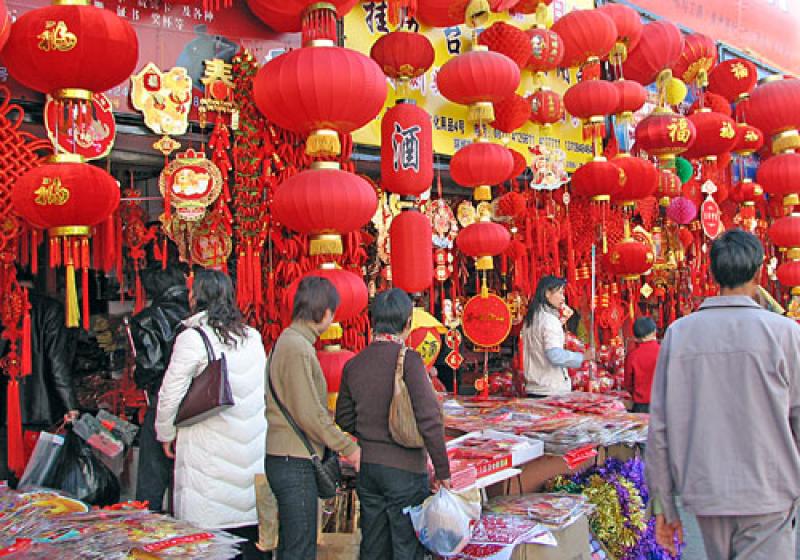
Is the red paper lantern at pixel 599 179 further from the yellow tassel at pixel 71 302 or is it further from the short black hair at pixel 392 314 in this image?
the yellow tassel at pixel 71 302

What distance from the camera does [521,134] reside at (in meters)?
6.49

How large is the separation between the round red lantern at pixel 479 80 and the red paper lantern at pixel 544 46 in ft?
3.26

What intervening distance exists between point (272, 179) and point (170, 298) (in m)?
0.95

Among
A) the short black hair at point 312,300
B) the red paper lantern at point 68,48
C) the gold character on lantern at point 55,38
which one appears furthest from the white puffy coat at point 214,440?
the gold character on lantern at point 55,38

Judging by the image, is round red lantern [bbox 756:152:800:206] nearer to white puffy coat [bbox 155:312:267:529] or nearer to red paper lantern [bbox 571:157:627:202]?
red paper lantern [bbox 571:157:627:202]

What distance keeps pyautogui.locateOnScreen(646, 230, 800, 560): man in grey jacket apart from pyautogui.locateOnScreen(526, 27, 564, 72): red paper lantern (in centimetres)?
Result: 387

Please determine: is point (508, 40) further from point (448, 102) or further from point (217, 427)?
point (217, 427)

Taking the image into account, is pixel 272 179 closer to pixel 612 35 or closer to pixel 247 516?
pixel 247 516

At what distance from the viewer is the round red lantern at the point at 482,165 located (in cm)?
528

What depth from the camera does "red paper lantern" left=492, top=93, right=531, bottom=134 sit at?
5.94 metres

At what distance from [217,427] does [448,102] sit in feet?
11.8

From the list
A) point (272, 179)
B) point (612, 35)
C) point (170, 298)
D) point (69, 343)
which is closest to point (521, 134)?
point (612, 35)

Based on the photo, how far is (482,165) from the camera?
17.3ft

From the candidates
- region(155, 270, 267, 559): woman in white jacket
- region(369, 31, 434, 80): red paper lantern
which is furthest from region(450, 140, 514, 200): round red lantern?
region(155, 270, 267, 559): woman in white jacket
